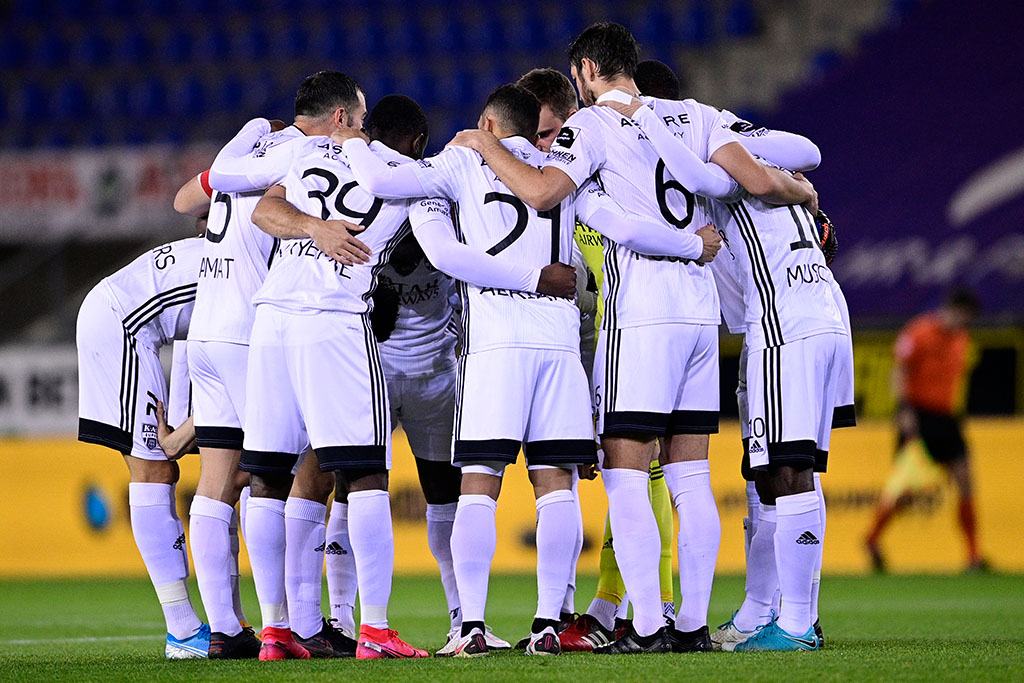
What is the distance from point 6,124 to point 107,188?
2.77 metres

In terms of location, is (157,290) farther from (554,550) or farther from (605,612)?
(605,612)

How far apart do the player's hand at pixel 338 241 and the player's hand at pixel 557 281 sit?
0.70 meters

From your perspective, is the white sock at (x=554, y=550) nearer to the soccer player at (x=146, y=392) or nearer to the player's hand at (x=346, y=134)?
the soccer player at (x=146, y=392)

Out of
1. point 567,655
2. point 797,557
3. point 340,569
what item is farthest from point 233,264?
point 797,557

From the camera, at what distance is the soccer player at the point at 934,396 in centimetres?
1055

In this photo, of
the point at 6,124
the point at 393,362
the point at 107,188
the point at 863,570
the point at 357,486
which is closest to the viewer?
the point at 357,486

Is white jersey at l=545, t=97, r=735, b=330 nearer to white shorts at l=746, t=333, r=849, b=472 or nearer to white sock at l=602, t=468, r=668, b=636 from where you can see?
white shorts at l=746, t=333, r=849, b=472

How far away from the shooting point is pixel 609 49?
534 cm

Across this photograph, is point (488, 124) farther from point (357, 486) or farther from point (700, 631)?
point (700, 631)

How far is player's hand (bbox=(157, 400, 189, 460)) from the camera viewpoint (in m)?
5.67

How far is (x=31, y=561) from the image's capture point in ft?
38.5

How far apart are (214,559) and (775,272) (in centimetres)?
256

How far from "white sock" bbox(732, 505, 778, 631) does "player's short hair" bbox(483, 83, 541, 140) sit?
191cm

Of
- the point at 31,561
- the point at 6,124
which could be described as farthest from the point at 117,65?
the point at 31,561
